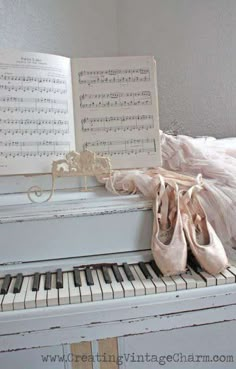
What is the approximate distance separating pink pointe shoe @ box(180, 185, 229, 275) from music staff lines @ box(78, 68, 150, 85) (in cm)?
41

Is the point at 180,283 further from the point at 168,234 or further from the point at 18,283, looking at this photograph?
the point at 18,283

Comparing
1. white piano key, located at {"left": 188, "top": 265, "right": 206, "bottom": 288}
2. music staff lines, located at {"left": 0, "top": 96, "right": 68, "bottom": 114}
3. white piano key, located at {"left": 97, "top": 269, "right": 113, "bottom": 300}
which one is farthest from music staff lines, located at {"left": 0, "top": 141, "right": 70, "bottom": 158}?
white piano key, located at {"left": 188, "top": 265, "right": 206, "bottom": 288}

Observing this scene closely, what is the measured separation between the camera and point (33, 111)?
3.78 feet

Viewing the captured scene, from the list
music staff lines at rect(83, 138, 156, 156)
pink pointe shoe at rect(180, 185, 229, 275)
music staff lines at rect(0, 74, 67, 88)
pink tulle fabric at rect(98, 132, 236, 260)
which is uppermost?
music staff lines at rect(0, 74, 67, 88)

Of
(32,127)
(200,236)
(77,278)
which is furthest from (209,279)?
(32,127)

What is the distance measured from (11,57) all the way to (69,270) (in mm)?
681

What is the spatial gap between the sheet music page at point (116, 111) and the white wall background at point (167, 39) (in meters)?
0.88

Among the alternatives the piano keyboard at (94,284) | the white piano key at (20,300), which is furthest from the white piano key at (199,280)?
the white piano key at (20,300)

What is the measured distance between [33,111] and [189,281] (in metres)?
0.69

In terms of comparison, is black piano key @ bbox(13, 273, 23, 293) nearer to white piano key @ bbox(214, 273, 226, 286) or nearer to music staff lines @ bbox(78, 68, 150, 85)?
white piano key @ bbox(214, 273, 226, 286)

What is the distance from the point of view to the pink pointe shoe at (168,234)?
1006 mm

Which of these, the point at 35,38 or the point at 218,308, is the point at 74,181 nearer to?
the point at 218,308

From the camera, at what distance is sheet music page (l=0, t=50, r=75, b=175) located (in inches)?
44.5

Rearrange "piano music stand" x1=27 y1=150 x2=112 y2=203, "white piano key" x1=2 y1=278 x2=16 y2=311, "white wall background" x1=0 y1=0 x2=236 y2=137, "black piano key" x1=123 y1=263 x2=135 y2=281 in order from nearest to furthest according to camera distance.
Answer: "white piano key" x1=2 y1=278 x2=16 y2=311 → "black piano key" x1=123 y1=263 x2=135 y2=281 → "piano music stand" x1=27 y1=150 x2=112 y2=203 → "white wall background" x1=0 y1=0 x2=236 y2=137
